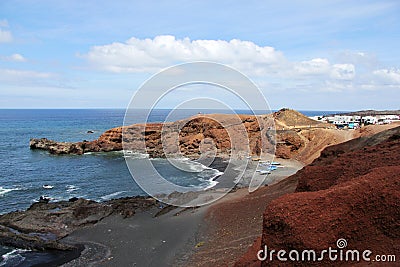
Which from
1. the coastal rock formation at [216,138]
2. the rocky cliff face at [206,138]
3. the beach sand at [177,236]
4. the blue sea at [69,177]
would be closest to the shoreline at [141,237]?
the beach sand at [177,236]

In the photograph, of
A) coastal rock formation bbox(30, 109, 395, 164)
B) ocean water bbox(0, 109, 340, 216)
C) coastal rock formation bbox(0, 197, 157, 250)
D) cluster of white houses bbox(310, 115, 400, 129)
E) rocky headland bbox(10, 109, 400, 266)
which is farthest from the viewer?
cluster of white houses bbox(310, 115, 400, 129)

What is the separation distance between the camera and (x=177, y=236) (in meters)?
24.9

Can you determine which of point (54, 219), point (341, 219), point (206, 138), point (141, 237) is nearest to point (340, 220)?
point (341, 219)

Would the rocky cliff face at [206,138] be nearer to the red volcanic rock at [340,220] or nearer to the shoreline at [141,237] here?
the shoreline at [141,237]

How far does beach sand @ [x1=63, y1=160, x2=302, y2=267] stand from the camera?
2059 centimetres

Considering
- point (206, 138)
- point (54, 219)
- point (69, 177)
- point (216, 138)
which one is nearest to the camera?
point (54, 219)

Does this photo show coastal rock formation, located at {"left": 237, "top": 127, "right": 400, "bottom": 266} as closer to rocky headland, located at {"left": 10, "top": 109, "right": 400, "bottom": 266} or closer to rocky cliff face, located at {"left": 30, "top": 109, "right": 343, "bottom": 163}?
rocky headland, located at {"left": 10, "top": 109, "right": 400, "bottom": 266}

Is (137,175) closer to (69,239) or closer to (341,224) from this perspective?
(69,239)

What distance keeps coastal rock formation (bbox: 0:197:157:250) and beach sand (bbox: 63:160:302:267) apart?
1.21 metres

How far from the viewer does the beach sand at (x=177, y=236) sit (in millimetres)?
20594

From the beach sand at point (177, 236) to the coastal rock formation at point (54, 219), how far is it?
1.21 meters

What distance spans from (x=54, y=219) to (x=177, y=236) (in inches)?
481

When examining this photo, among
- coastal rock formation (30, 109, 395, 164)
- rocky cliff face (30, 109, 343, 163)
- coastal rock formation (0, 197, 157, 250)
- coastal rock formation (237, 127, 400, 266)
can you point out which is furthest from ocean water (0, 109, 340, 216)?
coastal rock formation (237, 127, 400, 266)

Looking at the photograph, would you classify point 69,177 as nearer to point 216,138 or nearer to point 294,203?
point 216,138
